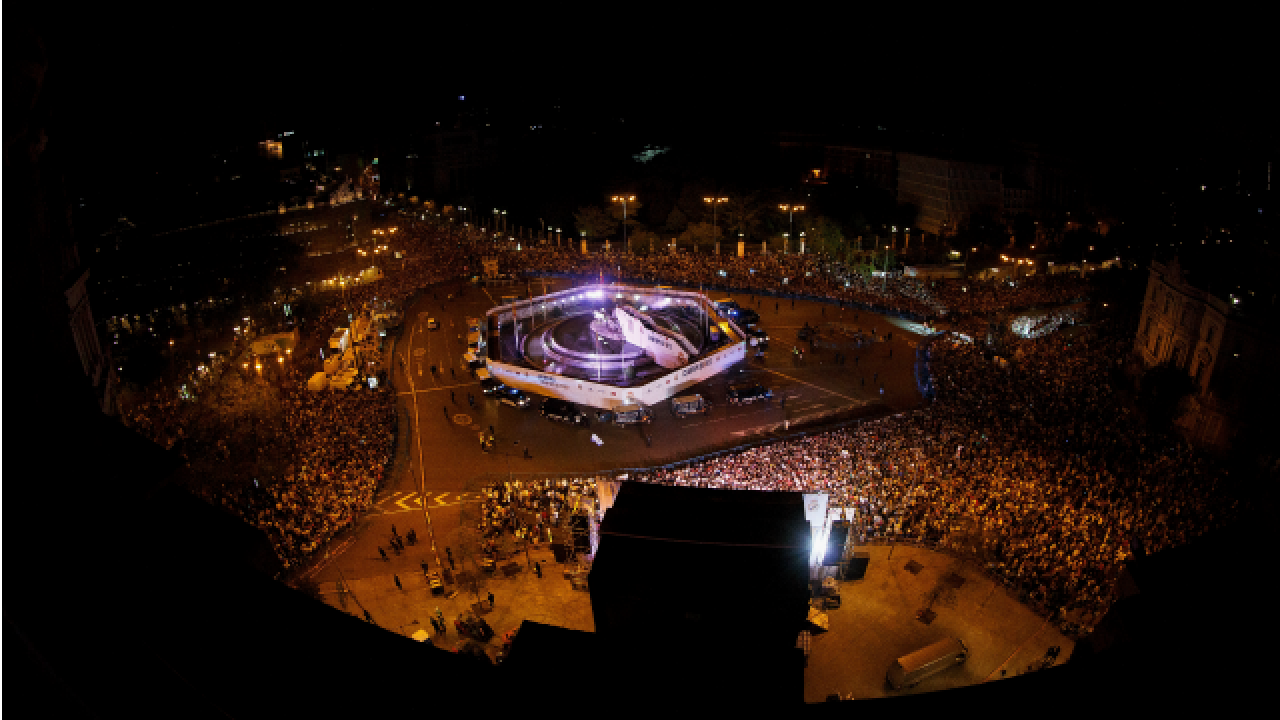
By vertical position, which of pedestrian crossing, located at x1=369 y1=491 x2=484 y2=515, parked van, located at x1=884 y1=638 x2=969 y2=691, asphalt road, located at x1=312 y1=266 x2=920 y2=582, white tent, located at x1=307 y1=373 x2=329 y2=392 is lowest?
asphalt road, located at x1=312 y1=266 x2=920 y2=582

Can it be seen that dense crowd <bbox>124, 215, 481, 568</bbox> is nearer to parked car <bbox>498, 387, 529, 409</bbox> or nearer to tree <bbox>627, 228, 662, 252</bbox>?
parked car <bbox>498, 387, 529, 409</bbox>

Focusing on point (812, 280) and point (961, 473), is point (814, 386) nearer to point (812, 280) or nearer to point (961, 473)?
point (961, 473)

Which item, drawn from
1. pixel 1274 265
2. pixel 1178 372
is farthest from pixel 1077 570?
pixel 1274 265

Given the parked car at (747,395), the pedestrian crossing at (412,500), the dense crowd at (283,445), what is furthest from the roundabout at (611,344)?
the pedestrian crossing at (412,500)

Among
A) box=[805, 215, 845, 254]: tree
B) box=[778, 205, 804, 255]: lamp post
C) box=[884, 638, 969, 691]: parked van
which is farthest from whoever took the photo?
box=[778, 205, 804, 255]: lamp post

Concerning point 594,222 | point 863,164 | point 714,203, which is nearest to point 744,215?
point 714,203

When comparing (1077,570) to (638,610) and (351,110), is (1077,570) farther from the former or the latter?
(351,110)

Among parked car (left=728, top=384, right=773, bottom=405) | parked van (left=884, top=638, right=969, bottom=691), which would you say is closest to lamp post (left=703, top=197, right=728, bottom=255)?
parked car (left=728, top=384, right=773, bottom=405)
